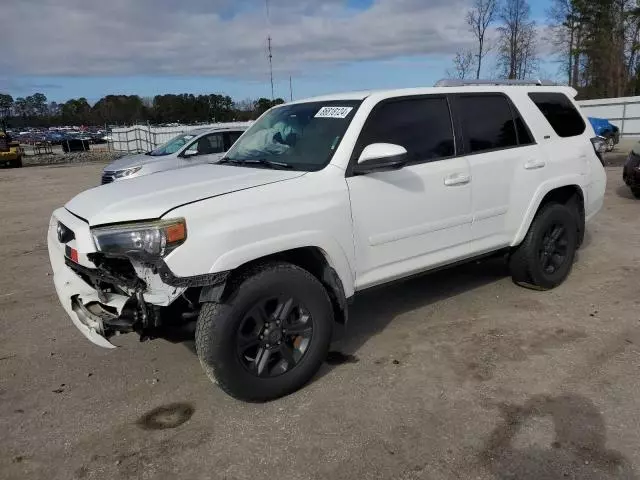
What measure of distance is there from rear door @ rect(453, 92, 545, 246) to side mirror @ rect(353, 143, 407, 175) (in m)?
1.02

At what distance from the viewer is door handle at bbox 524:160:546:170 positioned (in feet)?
15.8

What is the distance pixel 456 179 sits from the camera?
4.26 meters

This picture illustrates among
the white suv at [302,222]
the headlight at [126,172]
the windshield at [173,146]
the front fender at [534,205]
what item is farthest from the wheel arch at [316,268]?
the windshield at [173,146]

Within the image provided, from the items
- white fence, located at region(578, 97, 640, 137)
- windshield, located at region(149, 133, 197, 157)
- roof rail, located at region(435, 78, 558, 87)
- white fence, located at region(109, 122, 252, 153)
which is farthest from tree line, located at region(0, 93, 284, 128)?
roof rail, located at region(435, 78, 558, 87)

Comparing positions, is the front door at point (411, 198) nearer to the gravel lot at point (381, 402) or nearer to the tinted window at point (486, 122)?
the tinted window at point (486, 122)

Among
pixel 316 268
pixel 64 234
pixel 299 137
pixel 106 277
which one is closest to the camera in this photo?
pixel 106 277

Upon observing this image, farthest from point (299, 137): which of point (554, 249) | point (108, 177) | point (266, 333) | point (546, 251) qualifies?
point (108, 177)

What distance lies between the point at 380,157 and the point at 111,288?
1.89 meters

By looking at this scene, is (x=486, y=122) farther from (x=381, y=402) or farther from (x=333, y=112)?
(x=381, y=402)

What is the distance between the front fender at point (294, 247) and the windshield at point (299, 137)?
527 mm

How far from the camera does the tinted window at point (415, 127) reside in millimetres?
3973

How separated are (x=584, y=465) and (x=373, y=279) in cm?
170

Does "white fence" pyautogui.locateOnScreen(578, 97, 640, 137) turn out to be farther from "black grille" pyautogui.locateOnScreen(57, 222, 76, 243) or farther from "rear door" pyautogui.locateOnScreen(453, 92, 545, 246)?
"black grille" pyautogui.locateOnScreen(57, 222, 76, 243)

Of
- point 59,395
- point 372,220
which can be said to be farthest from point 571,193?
point 59,395
